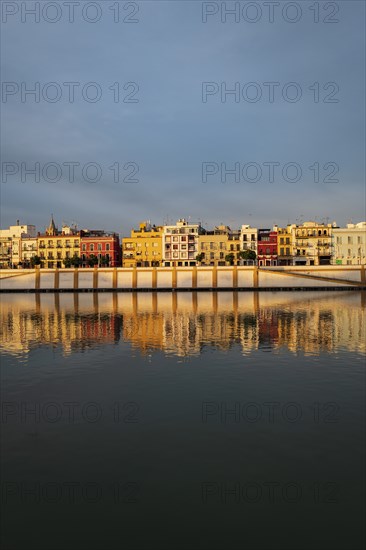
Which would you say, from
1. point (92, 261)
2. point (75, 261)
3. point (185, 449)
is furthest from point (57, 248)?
point (185, 449)

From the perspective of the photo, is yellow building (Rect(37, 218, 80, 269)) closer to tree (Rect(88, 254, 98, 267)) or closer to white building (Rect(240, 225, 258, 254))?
tree (Rect(88, 254, 98, 267))

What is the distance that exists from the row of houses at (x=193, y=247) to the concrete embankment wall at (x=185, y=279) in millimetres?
17453

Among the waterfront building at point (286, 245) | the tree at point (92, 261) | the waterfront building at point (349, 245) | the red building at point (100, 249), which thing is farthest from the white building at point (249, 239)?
the tree at point (92, 261)

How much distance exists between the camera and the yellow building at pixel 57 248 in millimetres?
141500

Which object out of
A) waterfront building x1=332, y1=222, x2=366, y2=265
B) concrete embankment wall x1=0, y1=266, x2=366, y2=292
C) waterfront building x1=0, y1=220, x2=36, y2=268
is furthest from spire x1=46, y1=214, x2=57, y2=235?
waterfront building x1=332, y1=222, x2=366, y2=265

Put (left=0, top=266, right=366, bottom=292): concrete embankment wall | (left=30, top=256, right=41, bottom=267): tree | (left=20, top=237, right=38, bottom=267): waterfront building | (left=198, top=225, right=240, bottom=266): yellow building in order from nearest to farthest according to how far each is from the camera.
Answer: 1. (left=0, top=266, right=366, bottom=292): concrete embankment wall
2. (left=198, top=225, right=240, bottom=266): yellow building
3. (left=30, top=256, right=41, bottom=267): tree
4. (left=20, top=237, right=38, bottom=267): waterfront building

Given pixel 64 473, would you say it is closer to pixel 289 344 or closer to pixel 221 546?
pixel 221 546

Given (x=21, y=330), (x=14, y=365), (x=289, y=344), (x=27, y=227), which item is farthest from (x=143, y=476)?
(x=27, y=227)

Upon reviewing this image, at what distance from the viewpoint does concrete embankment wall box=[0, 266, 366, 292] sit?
104m

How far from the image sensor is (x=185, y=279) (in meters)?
110

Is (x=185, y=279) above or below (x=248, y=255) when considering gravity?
below

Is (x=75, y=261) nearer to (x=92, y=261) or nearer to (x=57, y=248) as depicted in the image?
(x=92, y=261)

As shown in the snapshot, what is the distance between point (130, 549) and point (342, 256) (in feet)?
415

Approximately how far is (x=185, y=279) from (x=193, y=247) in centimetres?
2887
